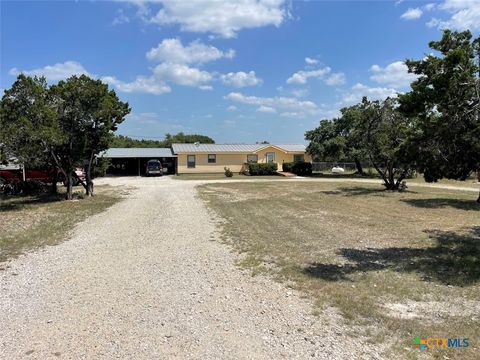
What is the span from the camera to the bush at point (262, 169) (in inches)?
1619

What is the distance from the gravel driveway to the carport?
34.2 metres

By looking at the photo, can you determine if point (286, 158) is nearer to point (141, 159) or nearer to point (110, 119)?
point (141, 159)

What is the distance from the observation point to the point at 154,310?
199 inches

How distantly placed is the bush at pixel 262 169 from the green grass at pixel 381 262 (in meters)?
26.1

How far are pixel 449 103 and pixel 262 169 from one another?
114 feet

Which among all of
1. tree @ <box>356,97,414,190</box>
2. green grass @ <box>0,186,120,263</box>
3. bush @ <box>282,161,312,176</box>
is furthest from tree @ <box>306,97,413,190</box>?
bush @ <box>282,161,312,176</box>

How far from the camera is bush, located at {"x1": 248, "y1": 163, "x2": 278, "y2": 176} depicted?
135ft

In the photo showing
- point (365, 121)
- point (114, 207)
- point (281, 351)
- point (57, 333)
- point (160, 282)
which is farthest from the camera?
point (365, 121)

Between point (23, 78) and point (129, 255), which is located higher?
point (23, 78)

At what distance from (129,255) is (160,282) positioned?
6.84ft

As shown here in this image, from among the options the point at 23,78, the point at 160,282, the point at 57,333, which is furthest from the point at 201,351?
the point at 23,78

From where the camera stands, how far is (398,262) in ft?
→ 24.2

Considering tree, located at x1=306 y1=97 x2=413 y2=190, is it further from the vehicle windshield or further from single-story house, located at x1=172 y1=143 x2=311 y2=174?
the vehicle windshield

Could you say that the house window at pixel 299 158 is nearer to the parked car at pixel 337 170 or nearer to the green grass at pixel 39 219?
the parked car at pixel 337 170
